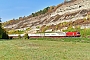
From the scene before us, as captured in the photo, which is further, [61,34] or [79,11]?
[79,11]

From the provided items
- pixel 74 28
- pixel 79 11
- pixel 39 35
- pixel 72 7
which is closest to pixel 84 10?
pixel 79 11

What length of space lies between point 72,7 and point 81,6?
5422 mm

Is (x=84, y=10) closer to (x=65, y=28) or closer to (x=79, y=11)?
(x=79, y=11)

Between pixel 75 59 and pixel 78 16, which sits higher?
pixel 78 16

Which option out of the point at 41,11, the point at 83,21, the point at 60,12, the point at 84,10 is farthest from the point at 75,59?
the point at 41,11

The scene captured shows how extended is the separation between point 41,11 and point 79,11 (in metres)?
59.8

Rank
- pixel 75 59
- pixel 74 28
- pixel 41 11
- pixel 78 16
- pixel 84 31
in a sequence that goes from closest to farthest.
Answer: pixel 75 59
pixel 84 31
pixel 74 28
pixel 78 16
pixel 41 11

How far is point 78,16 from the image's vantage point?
7800 centimetres

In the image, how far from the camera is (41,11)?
142 m

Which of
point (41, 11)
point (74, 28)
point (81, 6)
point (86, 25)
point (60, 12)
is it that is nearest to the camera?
point (86, 25)

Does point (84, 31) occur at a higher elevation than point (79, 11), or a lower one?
lower

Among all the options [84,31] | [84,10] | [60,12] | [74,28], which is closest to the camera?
[84,31]

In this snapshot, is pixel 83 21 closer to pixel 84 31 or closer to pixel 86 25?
pixel 86 25

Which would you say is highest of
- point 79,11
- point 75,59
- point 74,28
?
point 79,11
